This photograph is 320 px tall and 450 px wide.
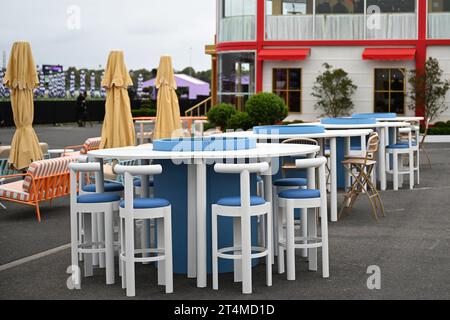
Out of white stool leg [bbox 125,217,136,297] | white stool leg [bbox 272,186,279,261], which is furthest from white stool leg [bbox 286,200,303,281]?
white stool leg [bbox 125,217,136,297]

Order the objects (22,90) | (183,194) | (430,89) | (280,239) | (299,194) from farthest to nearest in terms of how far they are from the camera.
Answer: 1. (430,89)
2. (22,90)
3. (280,239)
4. (183,194)
5. (299,194)

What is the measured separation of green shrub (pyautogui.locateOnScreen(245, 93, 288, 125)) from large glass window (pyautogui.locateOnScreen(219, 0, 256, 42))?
10.1m

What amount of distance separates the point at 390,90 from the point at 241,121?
10881 mm

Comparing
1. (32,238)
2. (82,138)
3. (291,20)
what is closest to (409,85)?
(291,20)

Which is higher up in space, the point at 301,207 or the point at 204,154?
the point at 204,154

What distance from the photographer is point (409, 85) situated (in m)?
30.9

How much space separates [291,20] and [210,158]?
24981 mm

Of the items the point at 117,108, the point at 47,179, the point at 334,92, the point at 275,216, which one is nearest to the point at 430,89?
the point at 334,92

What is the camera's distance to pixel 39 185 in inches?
448

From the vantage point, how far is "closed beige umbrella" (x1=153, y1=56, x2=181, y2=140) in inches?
680

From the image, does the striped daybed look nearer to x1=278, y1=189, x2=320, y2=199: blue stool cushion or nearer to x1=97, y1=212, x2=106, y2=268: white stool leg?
x1=97, y1=212, x2=106, y2=268: white stool leg

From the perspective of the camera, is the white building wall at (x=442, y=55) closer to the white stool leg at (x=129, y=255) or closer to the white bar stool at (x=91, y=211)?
the white bar stool at (x=91, y=211)

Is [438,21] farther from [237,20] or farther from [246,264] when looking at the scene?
[246,264]
